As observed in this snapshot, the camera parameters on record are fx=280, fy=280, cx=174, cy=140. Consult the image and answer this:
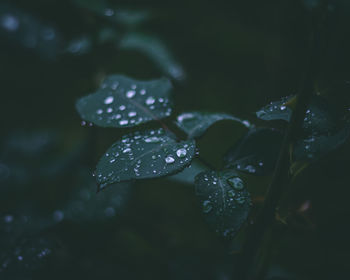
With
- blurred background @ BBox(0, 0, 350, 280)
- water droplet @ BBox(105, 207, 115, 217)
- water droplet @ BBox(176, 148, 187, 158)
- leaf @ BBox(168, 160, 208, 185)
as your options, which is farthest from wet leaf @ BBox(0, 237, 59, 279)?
water droplet @ BBox(176, 148, 187, 158)

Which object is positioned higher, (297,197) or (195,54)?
(195,54)

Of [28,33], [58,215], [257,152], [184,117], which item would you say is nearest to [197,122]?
[184,117]

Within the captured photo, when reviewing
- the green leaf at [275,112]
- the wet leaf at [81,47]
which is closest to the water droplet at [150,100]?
the green leaf at [275,112]

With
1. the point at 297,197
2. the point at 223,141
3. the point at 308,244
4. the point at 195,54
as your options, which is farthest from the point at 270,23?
the point at 308,244

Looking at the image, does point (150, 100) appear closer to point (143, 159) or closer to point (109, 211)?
point (143, 159)

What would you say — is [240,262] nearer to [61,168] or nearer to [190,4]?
[61,168]

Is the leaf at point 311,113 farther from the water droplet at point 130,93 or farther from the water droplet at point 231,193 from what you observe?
the water droplet at point 130,93

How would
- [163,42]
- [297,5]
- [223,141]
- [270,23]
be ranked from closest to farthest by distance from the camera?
[297,5], [223,141], [163,42], [270,23]
